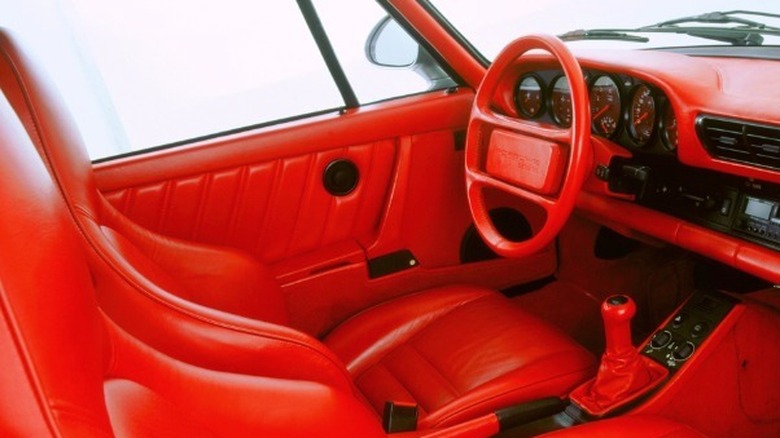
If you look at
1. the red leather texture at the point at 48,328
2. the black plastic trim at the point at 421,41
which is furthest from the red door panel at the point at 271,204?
the red leather texture at the point at 48,328

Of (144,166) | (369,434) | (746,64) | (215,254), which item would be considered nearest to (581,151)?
(746,64)

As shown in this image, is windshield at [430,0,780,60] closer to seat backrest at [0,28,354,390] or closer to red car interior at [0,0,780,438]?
red car interior at [0,0,780,438]

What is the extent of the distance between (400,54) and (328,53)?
0.21 m

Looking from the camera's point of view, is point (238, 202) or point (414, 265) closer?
point (238, 202)

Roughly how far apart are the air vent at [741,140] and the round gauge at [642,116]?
0.18m

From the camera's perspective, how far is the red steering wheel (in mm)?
1381

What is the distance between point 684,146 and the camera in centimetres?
146

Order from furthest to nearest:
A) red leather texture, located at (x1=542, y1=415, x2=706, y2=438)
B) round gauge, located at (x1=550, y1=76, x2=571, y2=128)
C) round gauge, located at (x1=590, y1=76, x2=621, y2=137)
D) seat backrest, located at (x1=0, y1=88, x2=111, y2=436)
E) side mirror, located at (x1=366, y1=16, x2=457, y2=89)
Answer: side mirror, located at (x1=366, y1=16, x2=457, y2=89), round gauge, located at (x1=550, y1=76, x2=571, y2=128), round gauge, located at (x1=590, y1=76, x2=621, y2=137), red leather texture, located at (x1=542, y1=415, x2=706, y2=438), seat backrest, located at (x1=0, y1=88, x2=111, y2=436)

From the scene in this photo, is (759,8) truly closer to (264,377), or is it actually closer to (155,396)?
(264,377)

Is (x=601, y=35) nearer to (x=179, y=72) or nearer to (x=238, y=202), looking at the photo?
(x=238, y=202)

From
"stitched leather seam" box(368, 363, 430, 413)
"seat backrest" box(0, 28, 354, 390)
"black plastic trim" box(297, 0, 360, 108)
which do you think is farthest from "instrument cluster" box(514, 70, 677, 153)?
"seat backrest" box(0, 28, 354, 390)

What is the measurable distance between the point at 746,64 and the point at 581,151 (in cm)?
49

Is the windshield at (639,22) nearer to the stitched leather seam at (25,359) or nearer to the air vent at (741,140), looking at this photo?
the air vent at (741,140)

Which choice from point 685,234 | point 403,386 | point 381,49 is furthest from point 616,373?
point 381,49
